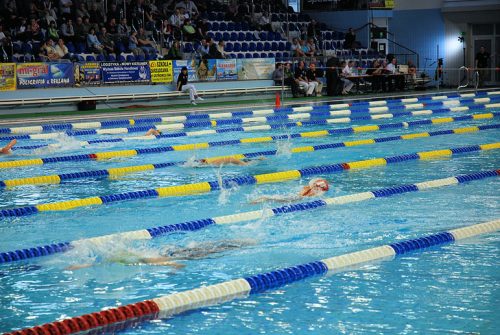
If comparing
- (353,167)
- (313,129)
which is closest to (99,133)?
(313,129)

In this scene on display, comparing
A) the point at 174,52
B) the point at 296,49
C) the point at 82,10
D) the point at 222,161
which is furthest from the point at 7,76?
the point at 296,49

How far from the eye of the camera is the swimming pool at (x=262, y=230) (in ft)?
14.5

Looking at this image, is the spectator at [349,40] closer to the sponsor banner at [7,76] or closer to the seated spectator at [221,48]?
the seated spectator at [221,48]

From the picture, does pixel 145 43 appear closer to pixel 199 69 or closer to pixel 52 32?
pixel 199 69

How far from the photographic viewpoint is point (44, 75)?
17.2 metres

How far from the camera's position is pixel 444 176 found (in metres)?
9.08

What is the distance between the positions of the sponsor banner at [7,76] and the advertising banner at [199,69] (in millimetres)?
4148

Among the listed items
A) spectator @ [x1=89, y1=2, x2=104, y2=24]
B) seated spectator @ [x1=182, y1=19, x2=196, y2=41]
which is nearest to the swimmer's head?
spectator @ [x1=89, y1=2, x2=104, y2=24]

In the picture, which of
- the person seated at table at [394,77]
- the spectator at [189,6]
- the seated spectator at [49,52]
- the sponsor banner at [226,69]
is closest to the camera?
the seated spectator at [49,52]

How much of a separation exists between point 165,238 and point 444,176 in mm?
4125

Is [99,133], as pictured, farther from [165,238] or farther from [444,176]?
[165,238]

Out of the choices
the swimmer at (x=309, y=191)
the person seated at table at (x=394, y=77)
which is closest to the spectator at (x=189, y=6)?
the person seated at table at (x=394, y=77)

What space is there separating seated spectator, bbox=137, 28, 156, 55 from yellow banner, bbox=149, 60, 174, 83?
524mm

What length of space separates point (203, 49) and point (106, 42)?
2.63 metres
